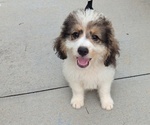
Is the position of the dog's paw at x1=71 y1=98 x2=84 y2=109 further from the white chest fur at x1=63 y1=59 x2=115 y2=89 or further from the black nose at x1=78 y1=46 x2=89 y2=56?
the black nose at x1=78 y1=46 x2=89 y2=56

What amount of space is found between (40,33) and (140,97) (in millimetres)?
1477

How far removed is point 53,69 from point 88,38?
948mm

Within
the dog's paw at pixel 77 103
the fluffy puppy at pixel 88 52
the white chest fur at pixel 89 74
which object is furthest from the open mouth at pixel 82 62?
the dog's paw at pixel 77 103

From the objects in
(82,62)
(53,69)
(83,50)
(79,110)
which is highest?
(83,50)

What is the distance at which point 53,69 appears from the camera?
9.92ft

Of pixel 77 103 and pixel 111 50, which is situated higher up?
pixel 111 50

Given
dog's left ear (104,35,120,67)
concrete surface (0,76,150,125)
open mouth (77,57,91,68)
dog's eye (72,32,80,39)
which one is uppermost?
dog's eye (72,32,80,39)

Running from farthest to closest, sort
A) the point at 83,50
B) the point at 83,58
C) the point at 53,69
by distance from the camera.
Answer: the point at 53,69 < the point at 83,58 < the point at 83,50

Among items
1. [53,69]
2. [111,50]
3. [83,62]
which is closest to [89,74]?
[83,62]

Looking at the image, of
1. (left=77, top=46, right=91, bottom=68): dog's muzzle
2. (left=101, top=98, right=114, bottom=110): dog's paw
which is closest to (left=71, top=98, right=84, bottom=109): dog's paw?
(left=101, top=98, right=114, bottom=110): dog's paw

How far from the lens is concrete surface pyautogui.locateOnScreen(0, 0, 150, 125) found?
252 cm

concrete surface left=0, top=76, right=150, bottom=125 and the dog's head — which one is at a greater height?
the dog's head

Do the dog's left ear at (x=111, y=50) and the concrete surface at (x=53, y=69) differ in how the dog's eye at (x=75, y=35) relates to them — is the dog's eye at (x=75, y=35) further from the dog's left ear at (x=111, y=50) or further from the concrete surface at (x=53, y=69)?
the concrete surface at (x=53, y=69)

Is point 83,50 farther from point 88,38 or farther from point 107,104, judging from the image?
point 107,104
